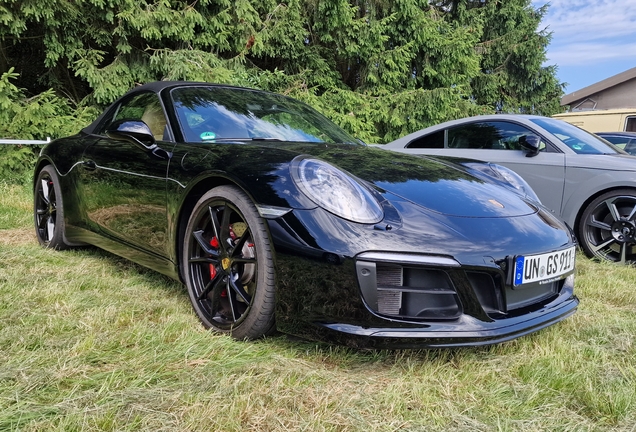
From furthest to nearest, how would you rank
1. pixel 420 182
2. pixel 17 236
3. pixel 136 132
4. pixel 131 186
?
pixel 17 236
pixel 131 186
pixel 136 132
pixel 420 182

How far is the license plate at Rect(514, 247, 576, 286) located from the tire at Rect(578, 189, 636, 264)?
1848 mm

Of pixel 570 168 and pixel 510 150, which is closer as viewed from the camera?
pixel 570 168

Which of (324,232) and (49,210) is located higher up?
(324,232)

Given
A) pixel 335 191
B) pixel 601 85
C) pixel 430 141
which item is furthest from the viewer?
pixel 601 85

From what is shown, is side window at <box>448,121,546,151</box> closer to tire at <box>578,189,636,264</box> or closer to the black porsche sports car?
tire at <box>578,189,636,264</box>

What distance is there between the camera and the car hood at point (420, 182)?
6.66 feet

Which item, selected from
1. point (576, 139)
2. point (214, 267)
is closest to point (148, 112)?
point (214, 267)

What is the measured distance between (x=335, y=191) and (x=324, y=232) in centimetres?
21

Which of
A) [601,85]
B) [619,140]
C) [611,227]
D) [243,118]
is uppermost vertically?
[601,85]

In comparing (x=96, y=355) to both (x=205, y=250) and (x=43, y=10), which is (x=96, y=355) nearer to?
(x=205, y=250)

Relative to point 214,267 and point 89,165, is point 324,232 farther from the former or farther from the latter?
point 89,165

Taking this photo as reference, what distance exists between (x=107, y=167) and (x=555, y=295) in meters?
2.43

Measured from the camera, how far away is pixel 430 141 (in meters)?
4.98

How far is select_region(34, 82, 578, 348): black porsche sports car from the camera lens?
5.76 feet
